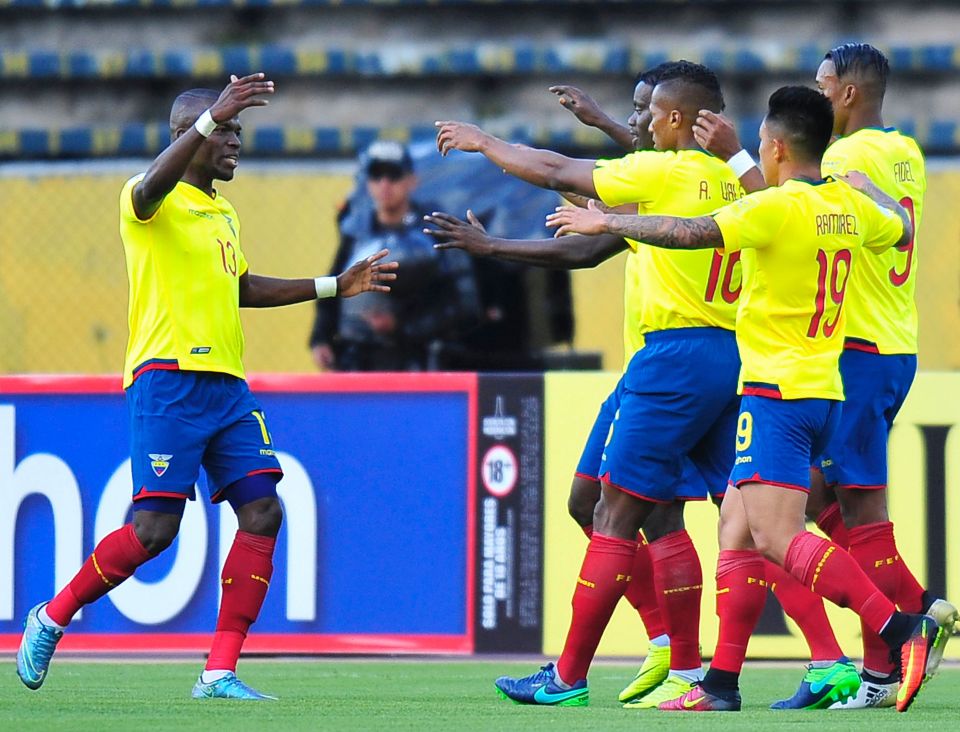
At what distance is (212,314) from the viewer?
5.89 m

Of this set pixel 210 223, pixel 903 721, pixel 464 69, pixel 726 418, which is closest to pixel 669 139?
pixel 726 418

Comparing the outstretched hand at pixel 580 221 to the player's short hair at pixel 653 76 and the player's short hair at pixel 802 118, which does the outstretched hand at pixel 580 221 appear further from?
the player's short hair at pixel 653 76

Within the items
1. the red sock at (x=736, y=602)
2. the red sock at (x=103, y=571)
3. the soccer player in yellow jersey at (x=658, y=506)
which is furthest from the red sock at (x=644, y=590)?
the red sock at (x=103, y=571)

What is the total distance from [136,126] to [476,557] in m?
6.41

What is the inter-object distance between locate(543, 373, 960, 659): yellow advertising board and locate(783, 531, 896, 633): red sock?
2.57 metres

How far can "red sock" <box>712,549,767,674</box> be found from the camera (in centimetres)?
545

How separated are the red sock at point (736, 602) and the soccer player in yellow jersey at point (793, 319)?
0.16 metres

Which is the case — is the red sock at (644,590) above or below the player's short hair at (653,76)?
below

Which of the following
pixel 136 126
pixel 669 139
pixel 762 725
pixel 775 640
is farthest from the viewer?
pixel 136 126

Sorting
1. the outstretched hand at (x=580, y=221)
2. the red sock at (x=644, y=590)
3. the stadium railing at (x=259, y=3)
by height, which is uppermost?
the stadium railing at (x=259, y=3)

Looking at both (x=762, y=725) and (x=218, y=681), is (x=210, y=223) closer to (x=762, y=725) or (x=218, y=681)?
(x=218, y=681)

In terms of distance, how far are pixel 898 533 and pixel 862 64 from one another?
8.47 feet

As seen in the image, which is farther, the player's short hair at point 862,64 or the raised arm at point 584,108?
the raised arm at point 584,108

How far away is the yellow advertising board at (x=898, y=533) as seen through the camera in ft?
25.6
